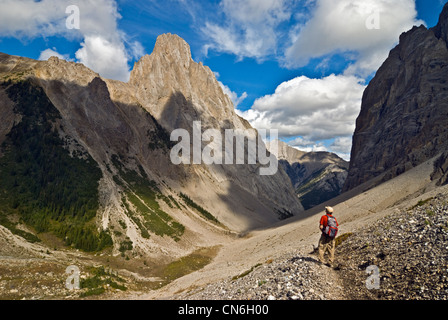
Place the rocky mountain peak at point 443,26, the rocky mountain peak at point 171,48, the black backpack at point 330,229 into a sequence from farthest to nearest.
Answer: the rocky mountain peak at point 171,48 → the rocky mountain peak at point 443,26 → the black backpack at point 330,229

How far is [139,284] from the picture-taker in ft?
93.2

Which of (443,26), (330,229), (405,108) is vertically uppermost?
(443,26)

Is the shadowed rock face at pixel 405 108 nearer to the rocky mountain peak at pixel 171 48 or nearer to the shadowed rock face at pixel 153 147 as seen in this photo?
the shadowed rock face at pixel 153 147

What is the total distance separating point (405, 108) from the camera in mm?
93438

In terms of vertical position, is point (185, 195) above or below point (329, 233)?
above

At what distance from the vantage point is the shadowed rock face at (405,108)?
78950 mm

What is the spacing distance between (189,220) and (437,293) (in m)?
59.5

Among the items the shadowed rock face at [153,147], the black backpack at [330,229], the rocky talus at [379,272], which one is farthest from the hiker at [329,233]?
the shadowed rock face at [153,147]

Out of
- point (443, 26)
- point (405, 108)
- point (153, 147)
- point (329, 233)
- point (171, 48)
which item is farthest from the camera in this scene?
point (171, 48)

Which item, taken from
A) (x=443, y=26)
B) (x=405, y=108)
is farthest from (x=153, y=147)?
(x=443, y=26)

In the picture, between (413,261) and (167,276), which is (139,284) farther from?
(413,261)

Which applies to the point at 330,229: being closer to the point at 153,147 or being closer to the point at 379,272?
the point at 379,272

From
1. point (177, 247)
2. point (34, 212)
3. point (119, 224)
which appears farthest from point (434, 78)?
point (34, 212)

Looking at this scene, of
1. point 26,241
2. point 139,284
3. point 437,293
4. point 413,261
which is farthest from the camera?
point 26,241
